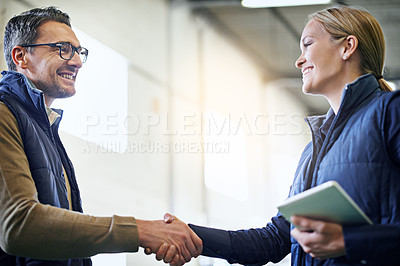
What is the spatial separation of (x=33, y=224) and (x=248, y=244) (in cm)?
82

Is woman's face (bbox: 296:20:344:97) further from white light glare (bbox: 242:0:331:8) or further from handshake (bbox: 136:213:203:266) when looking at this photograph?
white light glare (bbox: 242:0:331:8)

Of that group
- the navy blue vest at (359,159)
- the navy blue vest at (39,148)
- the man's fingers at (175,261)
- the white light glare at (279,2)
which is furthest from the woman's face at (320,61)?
the white light glare at (279,2)

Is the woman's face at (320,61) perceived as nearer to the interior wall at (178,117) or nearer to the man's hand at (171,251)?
the man's hand at (171,251)

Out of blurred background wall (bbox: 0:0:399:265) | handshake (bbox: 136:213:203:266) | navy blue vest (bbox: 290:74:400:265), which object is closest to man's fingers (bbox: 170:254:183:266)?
handshake (bbox: 136:213:203:266)

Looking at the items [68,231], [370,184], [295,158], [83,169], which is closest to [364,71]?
[370,184]

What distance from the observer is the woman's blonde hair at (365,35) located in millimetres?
1738

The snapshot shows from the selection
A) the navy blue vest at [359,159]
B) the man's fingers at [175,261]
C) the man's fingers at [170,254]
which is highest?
the navy blue vest at [359,159]

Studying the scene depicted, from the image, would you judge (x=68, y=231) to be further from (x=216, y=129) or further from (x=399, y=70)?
(x=399, y=70)

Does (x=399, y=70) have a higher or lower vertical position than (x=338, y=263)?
higher

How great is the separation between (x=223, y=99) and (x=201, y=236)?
4048 millimetres

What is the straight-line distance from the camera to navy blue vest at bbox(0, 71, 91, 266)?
166 cm

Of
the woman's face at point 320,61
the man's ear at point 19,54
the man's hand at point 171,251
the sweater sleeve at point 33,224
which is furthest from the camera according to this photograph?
the man's ear at point 19,54

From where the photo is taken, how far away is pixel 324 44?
1.83 metres

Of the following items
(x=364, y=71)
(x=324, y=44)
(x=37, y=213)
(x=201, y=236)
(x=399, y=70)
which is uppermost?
(x=399, y=70)
